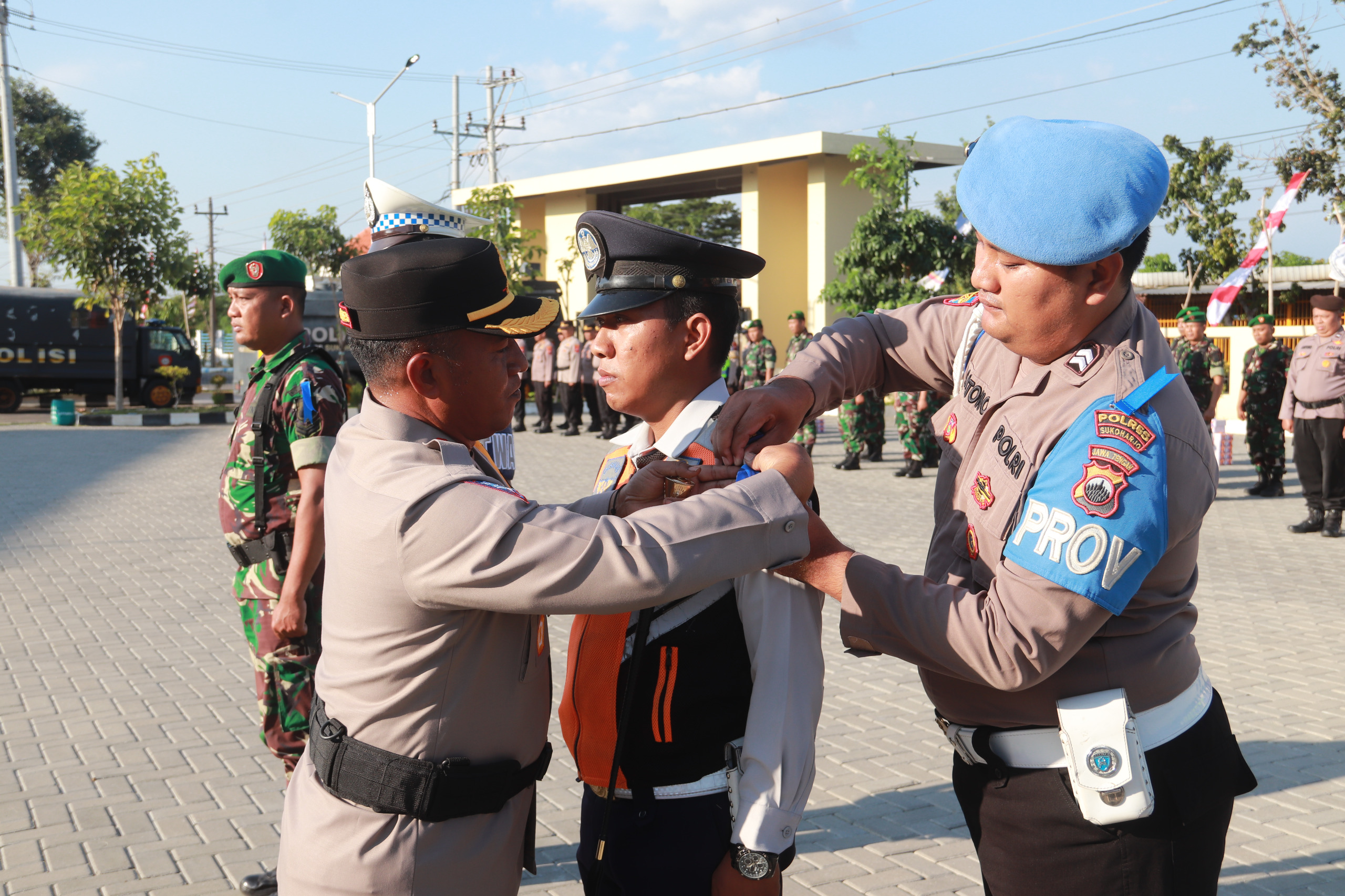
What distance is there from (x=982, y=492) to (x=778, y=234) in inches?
1075

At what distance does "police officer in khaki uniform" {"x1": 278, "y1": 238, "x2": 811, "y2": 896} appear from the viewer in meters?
1.63

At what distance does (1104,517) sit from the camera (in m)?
1.55

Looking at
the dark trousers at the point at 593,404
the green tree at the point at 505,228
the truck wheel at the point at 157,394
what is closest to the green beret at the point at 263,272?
the dark trousers at the point at 593,404

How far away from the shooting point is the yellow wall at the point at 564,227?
3262 centimetres

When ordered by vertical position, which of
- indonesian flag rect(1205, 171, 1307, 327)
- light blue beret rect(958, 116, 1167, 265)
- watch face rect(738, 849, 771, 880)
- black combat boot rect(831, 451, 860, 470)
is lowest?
black combat boot rect(831, 451, 860, 470)

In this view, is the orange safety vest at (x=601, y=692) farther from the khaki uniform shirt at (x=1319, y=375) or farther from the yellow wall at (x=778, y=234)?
the yellow wall at (x=778, y=234)

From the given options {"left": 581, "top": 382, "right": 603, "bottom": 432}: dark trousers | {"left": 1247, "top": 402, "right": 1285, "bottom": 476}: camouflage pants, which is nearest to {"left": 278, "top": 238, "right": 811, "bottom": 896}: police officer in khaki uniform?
{"left": 1247, "top": 402, "right": 1285, "bottom": 476}: camouflage pants

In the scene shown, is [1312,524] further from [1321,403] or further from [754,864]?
[754,864]

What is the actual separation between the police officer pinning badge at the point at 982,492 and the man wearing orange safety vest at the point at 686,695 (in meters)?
0.34

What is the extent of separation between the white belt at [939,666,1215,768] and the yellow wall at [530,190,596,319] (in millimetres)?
30270

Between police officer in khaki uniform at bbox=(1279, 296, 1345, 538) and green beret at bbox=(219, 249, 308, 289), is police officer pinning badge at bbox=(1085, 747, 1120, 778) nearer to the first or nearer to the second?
green beret at bbox=(219, 249, 308, 289)

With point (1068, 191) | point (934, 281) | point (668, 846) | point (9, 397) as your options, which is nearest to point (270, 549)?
point (668, 846)

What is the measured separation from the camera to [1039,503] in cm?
164

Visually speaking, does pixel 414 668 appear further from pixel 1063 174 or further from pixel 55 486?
pixel 55 486
